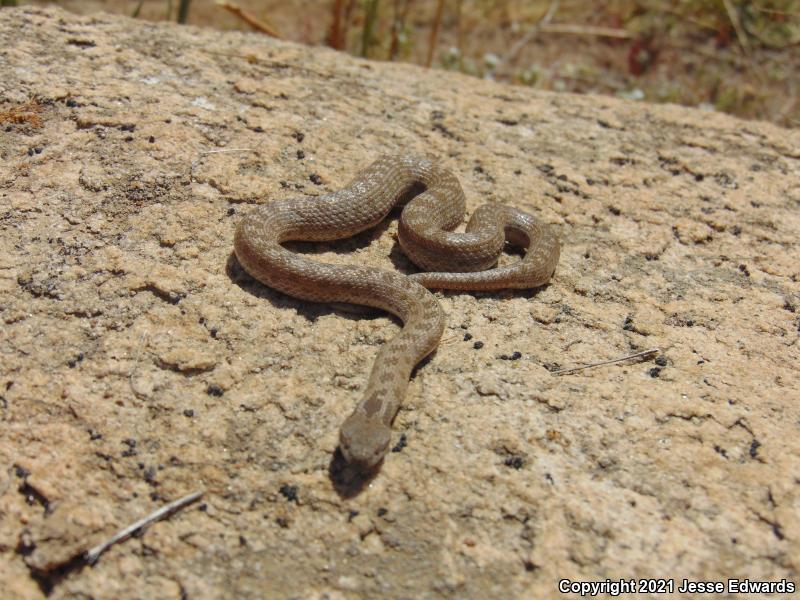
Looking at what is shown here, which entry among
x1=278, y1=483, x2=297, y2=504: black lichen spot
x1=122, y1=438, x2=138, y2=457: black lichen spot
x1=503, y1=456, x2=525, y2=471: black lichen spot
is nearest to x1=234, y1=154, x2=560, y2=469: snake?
x1=278, y1=483, x2=297, y2=504: black lichen spot

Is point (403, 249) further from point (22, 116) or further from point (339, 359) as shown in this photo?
point (22, 116)

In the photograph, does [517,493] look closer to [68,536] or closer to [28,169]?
[68,536]

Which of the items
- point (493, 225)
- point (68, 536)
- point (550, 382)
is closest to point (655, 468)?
point (550, 382)

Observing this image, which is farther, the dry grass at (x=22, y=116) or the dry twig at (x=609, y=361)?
the dry grass at (x=22, y=116)

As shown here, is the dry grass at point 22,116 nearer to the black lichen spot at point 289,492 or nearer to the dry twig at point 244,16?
the dry twig at point 244,16

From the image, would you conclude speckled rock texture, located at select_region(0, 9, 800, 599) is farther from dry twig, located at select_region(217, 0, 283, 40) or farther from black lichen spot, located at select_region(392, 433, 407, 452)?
dry twig, located at select_region(217, 0, 283, 40)

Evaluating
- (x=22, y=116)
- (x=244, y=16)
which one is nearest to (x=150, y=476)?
(x=22, y=116)

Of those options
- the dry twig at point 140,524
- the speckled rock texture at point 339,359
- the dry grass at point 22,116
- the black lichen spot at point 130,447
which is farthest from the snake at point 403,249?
the dry grass at point 22,116
